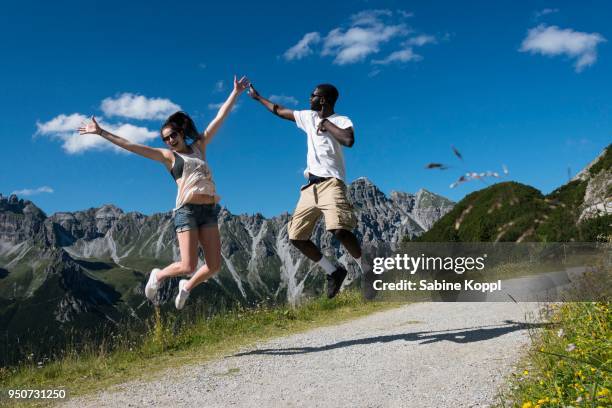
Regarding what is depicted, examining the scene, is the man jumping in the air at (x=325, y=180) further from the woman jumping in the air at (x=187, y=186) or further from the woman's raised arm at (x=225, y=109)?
the woman jumping in the air at (x=187, y=186)

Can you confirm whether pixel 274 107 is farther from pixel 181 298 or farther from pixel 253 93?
pixel 181 298

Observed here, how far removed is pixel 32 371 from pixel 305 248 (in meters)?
4.26

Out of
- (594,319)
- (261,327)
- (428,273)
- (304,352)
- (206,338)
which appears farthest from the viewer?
(428,273)

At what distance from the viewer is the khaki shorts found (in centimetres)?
708

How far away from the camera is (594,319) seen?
614 centimetres

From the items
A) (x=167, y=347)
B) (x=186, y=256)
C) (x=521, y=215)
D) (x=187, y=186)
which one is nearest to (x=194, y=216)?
(x=187, y=186)

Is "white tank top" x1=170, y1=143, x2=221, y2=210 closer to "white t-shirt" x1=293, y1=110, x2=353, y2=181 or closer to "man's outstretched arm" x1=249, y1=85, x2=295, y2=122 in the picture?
"white t-shirt" x1=293, y1=110, x2=353, y2=181

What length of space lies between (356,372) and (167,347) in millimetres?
3625

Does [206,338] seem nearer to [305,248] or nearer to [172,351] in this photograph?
[172,351]

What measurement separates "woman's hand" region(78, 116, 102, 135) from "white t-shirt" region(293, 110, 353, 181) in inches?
108

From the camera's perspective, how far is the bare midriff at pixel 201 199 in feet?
21.6

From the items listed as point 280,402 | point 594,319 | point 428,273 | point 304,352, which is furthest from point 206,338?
point 428,273

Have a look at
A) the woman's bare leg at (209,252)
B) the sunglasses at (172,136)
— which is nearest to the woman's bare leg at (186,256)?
the woman's bare leg at (209,252)

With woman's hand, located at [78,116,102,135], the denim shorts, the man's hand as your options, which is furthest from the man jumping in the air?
woman's hand, located at [78,116,102,135]
